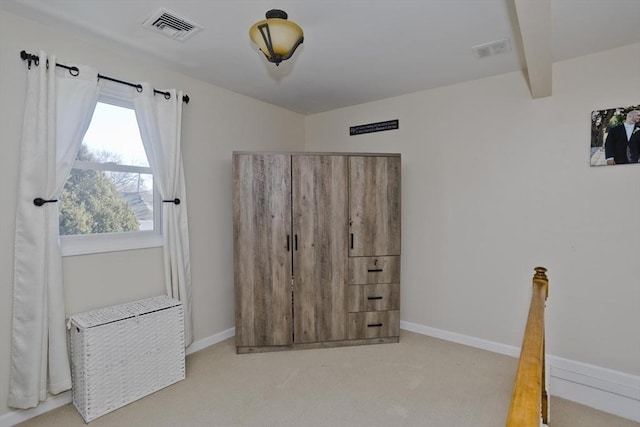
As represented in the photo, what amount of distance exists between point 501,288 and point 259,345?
220cm

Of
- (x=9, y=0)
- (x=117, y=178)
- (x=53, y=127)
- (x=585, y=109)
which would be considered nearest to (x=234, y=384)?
(x=117, y=178)

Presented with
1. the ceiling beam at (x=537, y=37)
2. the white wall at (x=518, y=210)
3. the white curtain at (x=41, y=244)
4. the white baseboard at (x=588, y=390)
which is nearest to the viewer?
the ceiling beam at (x=537, y=37)

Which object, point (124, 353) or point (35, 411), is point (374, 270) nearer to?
point (124, 353)

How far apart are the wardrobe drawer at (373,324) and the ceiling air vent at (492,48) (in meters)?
2.27

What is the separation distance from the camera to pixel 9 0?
1851 millimetres

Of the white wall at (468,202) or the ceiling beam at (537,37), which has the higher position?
the ceiling beam at (537,37)

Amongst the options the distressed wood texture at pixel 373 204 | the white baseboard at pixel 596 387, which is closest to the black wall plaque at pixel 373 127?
the distressed wood texture at pixel 373 204

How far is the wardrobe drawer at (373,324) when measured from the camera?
3057 mm

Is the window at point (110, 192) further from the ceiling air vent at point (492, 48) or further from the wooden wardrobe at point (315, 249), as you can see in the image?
the ceiling air vent at point (492, 48)

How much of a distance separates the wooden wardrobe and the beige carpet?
0.70 ft

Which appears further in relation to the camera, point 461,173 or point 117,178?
point 461,173

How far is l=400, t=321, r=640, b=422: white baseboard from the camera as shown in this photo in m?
2.31

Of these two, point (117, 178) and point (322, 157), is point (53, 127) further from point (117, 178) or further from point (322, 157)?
point (322, 157)

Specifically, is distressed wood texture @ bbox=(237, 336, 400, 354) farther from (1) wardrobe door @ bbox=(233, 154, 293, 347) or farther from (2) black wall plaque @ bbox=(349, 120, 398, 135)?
(2) black wall plaque @ bbox=(349, 120, 398, 135)
